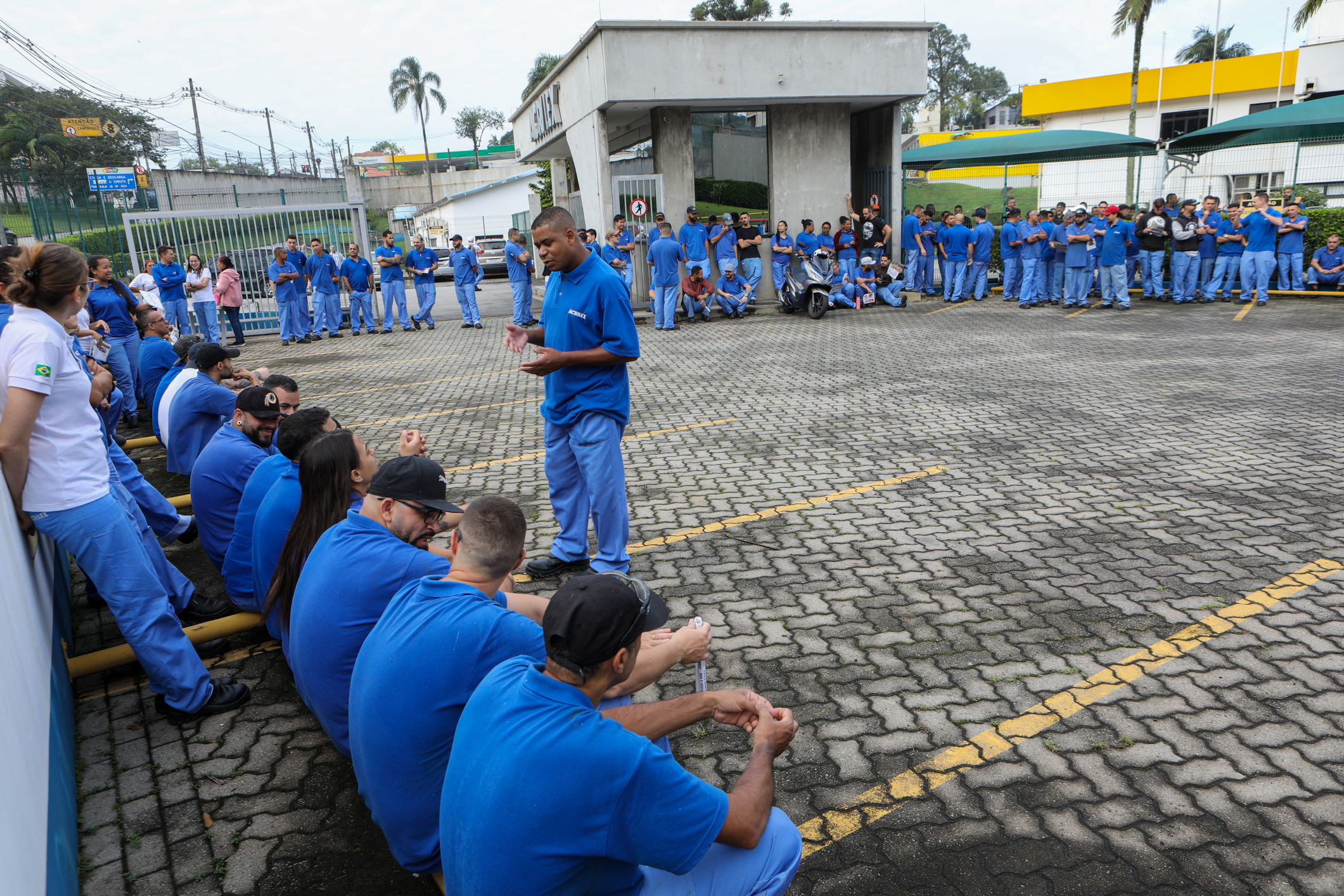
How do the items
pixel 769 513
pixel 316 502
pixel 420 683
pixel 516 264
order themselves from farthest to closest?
pixel 516 264, pixel 769 513, pixel 316 502, pixel 420 683

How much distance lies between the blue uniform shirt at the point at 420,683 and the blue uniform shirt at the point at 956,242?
17.5 metres

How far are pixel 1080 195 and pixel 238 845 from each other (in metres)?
33.4

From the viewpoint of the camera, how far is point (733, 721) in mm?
2547

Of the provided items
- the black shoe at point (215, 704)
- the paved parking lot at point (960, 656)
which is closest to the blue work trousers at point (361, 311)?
the paved parking lot at point (960, 656)

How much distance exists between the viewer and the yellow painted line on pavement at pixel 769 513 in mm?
5742

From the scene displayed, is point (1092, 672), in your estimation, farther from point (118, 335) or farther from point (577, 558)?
point (118, 335)

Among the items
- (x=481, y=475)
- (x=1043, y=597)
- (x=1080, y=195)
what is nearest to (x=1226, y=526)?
(x=1043, y=597)

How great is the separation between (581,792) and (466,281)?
60.7ft

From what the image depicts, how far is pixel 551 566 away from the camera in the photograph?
17.4ft

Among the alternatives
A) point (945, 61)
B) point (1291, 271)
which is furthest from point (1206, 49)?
point (1291, 271)

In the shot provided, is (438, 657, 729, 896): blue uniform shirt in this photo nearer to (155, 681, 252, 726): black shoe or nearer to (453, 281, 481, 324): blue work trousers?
(155, 681, 252, 726): black shoe

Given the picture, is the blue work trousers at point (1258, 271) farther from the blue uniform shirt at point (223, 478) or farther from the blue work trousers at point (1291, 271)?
the blue uniform shirt at point (223, 478)

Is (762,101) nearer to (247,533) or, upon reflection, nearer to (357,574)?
(247,533)

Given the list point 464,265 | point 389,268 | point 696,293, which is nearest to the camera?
point 696,293
